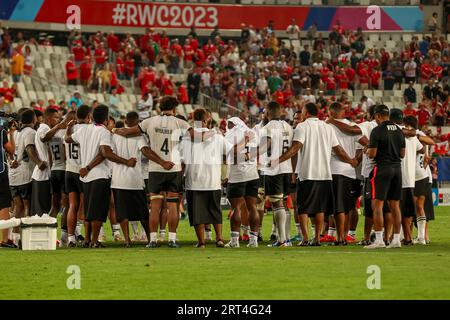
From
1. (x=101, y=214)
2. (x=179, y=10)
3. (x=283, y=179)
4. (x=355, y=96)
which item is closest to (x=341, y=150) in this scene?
(x=283, y=179)

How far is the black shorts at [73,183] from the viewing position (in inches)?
862

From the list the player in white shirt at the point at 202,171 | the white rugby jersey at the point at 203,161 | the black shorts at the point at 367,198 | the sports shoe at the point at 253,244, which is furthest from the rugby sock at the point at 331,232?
the white rugby jersey at the point at 203,161

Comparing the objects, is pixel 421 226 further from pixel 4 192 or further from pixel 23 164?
pixel 4 192

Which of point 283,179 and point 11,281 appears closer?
point 11,281

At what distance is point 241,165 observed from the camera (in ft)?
69.7

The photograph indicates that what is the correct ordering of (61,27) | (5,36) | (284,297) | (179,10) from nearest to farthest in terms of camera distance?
1. (284,297)
2. (5,36)
3. (61,27)
4. (179,10)

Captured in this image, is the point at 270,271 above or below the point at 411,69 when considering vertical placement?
below

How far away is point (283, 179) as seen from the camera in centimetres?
2156

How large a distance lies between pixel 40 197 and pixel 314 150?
16.2 feet

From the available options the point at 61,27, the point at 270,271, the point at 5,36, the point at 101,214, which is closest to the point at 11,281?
the point at 270,271

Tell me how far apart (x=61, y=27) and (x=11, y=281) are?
34346mm
